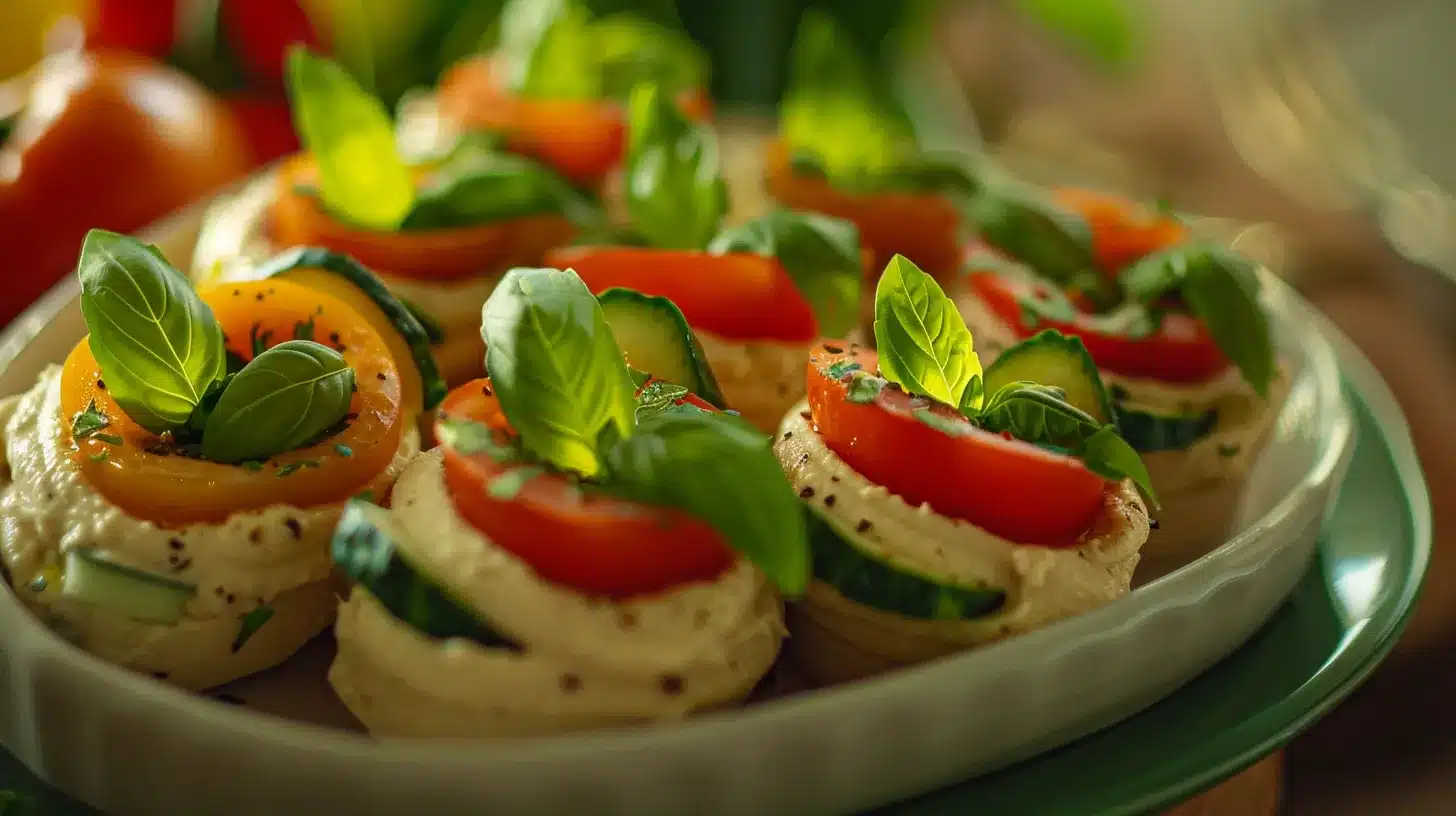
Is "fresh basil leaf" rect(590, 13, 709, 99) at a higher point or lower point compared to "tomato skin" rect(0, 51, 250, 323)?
higher

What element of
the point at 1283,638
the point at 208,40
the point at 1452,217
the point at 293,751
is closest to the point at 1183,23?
the point at 1452,217

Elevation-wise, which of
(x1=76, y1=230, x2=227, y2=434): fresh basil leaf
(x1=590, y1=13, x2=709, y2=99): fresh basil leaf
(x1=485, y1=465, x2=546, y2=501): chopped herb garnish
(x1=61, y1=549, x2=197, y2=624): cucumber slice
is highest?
(x1=76, y1=230, x2=227, y2=434): fresh basil leaf

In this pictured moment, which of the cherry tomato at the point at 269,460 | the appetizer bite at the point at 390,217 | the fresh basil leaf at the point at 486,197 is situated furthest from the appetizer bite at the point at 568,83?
the cherry tomato at the point at 269,460

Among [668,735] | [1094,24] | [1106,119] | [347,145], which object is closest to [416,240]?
[347,145]

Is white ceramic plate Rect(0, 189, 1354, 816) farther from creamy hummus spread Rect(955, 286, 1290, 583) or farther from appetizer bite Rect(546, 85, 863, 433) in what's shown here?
appetizer bite Rect(546, 85, 863, 433)

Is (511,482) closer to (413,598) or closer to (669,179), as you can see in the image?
(413,598)

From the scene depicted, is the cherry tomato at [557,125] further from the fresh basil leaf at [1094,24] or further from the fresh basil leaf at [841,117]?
the fresh basil leaf at [1094,24]

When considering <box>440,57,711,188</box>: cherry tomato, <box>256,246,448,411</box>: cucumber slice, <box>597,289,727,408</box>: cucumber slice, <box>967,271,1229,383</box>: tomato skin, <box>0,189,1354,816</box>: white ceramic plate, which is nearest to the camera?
<box>0,189,1354,816</box>: white ceramic plate

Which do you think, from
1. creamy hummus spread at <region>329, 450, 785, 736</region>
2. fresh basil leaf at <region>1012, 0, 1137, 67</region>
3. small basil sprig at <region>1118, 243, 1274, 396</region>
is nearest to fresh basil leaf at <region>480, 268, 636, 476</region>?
creamy hummus spread at <region>329, 450, 785, 736</region>

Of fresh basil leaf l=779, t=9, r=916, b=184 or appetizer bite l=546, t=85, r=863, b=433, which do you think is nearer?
appetizer bite l=546, t=85, r=863, b=433
